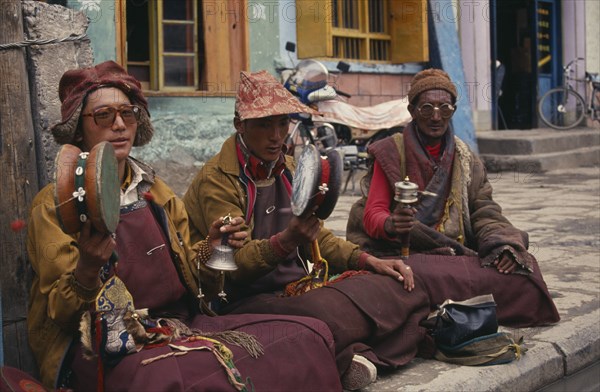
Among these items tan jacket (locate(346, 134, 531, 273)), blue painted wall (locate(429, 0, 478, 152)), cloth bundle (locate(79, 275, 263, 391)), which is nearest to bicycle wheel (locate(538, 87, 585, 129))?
blue painted wall (locate(429, 0, 478, 152))

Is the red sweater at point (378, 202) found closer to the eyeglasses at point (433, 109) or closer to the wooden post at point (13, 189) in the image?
the eyeglasses at point (433, 109)

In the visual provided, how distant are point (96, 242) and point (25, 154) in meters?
0.88

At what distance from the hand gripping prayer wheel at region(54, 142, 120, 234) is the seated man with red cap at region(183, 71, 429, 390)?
0.96 metres

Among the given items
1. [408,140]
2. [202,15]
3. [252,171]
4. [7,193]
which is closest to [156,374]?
[7,193]

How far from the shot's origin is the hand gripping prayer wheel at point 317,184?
9.82 ft

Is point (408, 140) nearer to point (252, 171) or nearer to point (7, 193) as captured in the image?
point (252, 171)

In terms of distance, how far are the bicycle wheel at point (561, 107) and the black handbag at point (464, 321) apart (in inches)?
474

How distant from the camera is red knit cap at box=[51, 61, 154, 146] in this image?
9.78 feet

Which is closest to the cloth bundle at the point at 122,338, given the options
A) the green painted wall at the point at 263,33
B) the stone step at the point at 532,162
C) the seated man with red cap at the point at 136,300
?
the seated man with red cap at the point at 136,300

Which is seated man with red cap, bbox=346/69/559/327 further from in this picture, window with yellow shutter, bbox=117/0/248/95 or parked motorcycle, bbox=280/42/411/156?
window with yellow shutter, bbox=117/0/248/95

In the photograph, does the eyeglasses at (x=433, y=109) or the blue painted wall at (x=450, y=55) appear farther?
the blue painted wall at (x=450, y=55)

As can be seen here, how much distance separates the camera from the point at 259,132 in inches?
141

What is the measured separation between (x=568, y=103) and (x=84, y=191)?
566 inches

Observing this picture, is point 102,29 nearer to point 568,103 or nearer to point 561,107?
point 561,107
